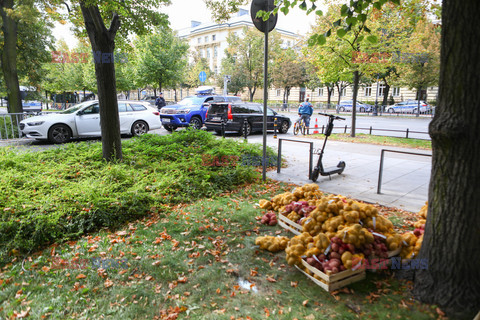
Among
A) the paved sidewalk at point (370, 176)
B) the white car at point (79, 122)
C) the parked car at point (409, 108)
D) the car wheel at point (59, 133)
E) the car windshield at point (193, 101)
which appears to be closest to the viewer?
the paved sidewalk at point (370, 176)

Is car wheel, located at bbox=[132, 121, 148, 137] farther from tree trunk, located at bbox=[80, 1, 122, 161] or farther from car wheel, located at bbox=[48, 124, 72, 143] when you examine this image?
tree trunk, located at bbox=[80, 1, 122, 161]

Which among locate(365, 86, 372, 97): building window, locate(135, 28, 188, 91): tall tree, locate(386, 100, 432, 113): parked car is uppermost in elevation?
locate(135, 28, 188, 91): tall tree

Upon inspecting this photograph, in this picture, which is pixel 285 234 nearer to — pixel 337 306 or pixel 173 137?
pixel 337 306

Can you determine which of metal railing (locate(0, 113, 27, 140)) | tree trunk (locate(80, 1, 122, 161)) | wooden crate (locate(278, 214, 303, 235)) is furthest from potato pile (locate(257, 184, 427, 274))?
metal railing (locate(0, 113, 27, 140))

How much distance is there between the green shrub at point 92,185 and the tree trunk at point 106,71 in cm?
48

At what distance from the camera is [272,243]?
3719mm

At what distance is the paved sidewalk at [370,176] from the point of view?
5773mm

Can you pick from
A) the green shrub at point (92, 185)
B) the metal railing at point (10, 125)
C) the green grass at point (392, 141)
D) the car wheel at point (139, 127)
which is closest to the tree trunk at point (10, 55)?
the metal railing at point (10, 125)

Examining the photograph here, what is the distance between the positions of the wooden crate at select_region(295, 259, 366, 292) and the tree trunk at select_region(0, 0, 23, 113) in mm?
17535

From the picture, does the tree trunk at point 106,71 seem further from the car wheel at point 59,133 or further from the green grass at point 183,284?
the car wheel at point 59,133

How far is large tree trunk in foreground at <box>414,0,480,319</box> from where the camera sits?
2.32m

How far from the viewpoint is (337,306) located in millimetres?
2691

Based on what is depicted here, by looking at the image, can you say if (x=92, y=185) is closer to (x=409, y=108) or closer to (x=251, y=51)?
(x=409, y=108)

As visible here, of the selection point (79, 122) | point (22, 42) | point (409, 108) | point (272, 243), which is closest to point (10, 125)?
point (79, 122)
